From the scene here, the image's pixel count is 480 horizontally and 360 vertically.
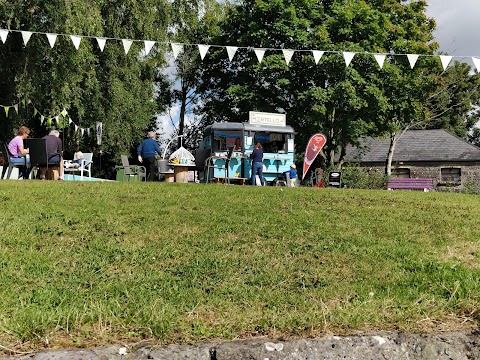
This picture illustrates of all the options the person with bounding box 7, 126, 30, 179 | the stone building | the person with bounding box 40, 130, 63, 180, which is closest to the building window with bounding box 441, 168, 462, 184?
the stone building

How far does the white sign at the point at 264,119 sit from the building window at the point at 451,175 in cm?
2155

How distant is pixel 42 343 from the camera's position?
2346 mm

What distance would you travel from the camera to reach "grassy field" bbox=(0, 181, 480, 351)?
2652 mm

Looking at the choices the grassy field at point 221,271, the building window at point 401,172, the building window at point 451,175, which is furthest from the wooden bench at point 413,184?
the grassy field at point 221,271

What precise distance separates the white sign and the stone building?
16049 millimetres

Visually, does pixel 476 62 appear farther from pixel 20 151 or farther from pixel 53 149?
pixel 20 151

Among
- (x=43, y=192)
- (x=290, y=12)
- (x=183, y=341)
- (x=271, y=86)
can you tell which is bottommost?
(x=183, y=341)

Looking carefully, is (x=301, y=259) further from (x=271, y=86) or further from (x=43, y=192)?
(x=271, y=86)

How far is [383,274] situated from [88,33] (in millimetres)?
15646

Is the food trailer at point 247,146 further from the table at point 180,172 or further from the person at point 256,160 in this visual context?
the table at point 180,172

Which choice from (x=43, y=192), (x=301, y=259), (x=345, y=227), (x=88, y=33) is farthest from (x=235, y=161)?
(x=301, y=259)

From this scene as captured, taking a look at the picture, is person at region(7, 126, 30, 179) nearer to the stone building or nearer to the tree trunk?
the tree trunk

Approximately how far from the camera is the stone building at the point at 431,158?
33.7m

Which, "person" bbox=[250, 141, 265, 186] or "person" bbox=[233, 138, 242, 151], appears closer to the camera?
"person" bbox=[250, 141, 265, 186]
